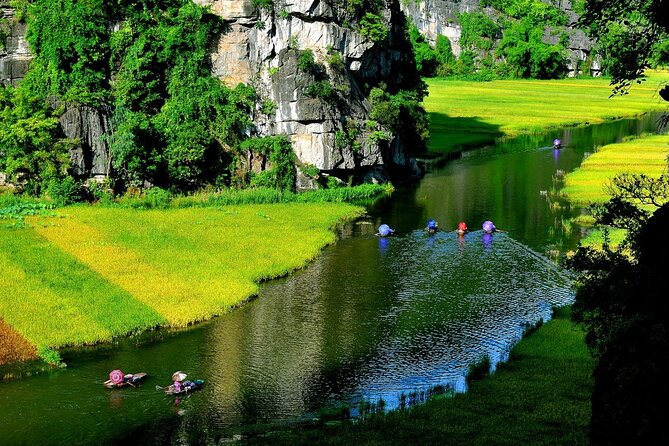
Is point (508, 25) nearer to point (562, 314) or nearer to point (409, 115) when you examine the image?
point (409, 115)

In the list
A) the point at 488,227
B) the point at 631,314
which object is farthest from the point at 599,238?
the point at 631,314

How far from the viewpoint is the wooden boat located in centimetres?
2820

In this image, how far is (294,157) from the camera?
210 ft

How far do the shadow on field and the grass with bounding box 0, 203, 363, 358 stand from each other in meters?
33.9

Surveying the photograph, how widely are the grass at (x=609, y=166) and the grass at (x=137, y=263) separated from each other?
17987mm

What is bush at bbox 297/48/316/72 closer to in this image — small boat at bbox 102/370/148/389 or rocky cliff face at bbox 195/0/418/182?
rocky cliff face at bbox 195/0/418/182

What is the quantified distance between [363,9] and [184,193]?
20.7m

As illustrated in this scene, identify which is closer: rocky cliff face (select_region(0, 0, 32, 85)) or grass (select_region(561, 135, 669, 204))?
grass (select_region(561, 135, 669, 204))

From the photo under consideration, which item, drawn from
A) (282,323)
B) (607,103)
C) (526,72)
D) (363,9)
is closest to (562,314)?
(282,323)

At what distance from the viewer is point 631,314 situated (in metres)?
18.2

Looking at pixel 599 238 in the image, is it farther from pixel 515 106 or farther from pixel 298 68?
pixel 515 106

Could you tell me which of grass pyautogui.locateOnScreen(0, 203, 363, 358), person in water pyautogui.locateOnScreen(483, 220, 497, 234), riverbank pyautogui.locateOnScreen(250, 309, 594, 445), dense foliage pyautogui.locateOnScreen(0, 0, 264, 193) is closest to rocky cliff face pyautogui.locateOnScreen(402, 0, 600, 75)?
dense foliage pyautogui.locateOnScreen(0, 0, 264, 193)

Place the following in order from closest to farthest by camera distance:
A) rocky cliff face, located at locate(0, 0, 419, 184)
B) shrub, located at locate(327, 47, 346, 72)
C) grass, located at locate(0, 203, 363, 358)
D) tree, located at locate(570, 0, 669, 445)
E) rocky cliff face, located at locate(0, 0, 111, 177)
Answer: tree, located at locate(570, 0, 669, 445), grass, located at locate(0, 203, 363, 358), rocky cliff face, located at locate(0, 0, 111, 177), rocky cliff face, located at locate(0, 0, 419, 184), shrub, located at locate(327, 47, 346, 72)

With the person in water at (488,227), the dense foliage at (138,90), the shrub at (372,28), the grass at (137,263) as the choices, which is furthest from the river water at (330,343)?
the shrub at (372,28)
